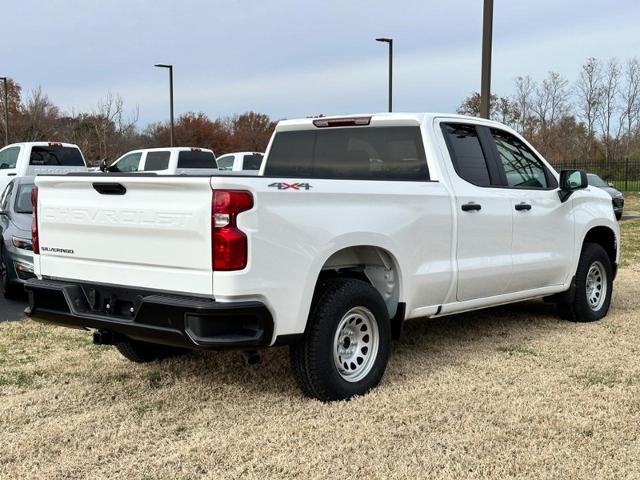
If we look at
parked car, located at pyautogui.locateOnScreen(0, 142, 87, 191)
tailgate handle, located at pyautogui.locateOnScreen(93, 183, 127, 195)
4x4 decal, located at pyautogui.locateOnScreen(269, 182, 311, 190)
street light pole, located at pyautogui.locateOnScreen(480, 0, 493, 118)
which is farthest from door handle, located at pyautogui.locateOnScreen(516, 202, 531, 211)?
parked car, located at pyautogui.locateOnScreen(0, 142, 87, 191)

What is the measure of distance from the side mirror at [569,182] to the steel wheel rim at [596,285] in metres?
1.03

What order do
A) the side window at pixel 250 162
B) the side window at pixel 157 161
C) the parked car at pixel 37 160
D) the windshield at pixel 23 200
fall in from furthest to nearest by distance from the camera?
1. the side window at pixel 250 162
2. the side window at pixel 157 161
3. the parked car at pixel 37 160
4. the windshield at pixel 23 200

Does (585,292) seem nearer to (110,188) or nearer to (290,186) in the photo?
(290,186)

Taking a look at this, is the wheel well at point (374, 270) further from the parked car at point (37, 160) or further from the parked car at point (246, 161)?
the parked car at point (246, 161)

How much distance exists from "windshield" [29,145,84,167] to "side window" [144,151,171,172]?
186 cm

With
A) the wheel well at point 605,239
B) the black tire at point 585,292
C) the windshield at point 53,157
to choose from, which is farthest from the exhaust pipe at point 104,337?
the windshield at point 53,157

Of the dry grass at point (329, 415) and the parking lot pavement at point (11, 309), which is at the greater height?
the dry grass at point (329, 415)

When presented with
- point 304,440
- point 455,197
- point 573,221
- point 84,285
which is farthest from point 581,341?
point 84,285

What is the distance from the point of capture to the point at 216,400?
4.73 meters

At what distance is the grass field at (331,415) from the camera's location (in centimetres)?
368

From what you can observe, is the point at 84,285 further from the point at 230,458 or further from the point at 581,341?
the point at 581,341

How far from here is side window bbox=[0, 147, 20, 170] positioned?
57.8ft

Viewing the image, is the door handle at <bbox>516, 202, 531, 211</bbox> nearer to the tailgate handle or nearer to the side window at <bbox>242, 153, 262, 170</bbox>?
the tailgate handle

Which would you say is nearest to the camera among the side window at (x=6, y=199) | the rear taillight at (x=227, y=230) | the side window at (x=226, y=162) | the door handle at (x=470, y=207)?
→ the rear taillight at (x=227, y=230)
